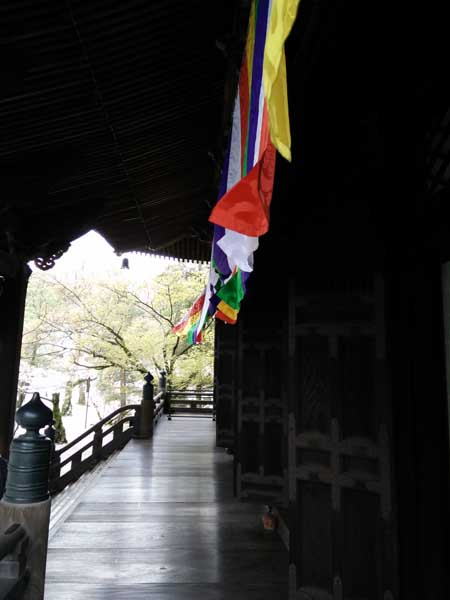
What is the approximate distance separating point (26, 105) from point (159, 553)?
13.2ft

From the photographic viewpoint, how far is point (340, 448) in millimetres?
2598

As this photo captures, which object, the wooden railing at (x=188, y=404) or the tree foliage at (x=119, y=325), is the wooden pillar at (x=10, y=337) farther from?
the tree foliage at (x=119, y=325)

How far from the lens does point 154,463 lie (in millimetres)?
6754

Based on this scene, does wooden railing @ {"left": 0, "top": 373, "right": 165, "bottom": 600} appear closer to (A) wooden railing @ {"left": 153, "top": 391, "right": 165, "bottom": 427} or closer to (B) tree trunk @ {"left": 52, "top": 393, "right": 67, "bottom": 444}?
(A) wooden railing @ {"left": 153, "top": 391, "right": 165, "bottom": 427}

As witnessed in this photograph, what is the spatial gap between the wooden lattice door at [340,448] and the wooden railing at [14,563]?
5.76 ft

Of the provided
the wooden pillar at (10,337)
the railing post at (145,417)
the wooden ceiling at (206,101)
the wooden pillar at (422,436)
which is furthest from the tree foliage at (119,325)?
the wooden pillar at (422,436)

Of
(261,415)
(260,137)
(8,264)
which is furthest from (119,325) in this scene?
(260,137)

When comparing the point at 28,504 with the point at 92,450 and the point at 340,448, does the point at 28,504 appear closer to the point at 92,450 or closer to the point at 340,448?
the point at 340,448

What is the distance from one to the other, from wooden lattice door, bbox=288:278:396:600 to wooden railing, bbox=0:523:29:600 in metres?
1.76

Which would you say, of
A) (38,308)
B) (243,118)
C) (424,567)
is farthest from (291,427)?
(38,308)

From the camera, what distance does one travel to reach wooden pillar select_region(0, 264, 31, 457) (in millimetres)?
4680

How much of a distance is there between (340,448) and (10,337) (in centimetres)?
427

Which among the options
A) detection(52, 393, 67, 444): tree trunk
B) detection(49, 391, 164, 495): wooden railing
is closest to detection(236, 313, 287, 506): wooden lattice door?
detection(49, 391, 164, 495): wooden railing

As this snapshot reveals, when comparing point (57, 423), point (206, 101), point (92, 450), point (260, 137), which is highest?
point (206, 101)
